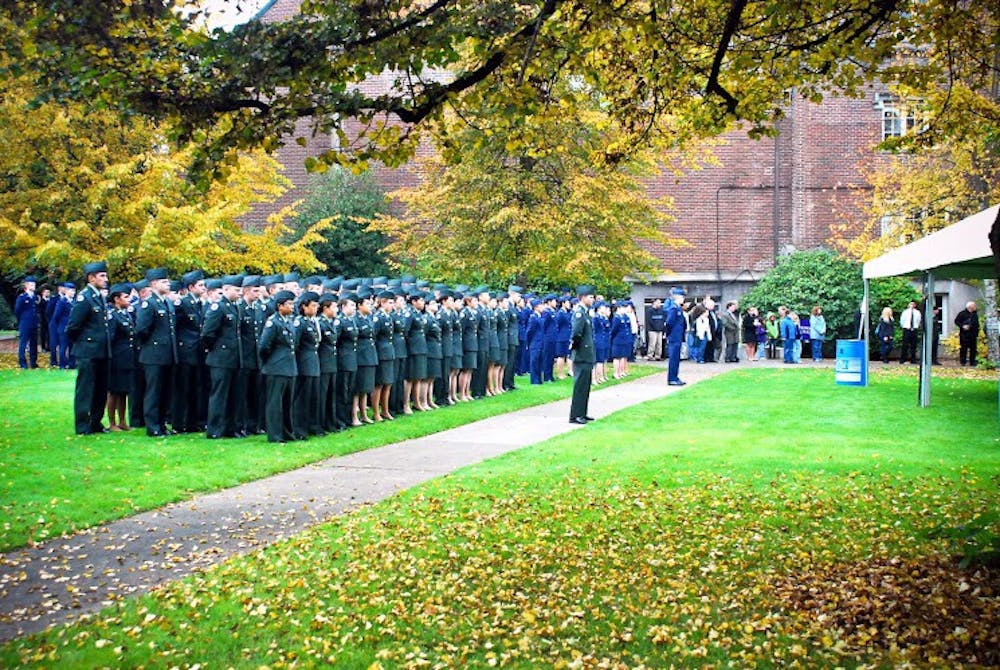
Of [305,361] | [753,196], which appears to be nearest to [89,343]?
[305,361]

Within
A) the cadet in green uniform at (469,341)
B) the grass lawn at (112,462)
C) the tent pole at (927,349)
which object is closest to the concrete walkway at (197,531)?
the grass lawn at (112,462)

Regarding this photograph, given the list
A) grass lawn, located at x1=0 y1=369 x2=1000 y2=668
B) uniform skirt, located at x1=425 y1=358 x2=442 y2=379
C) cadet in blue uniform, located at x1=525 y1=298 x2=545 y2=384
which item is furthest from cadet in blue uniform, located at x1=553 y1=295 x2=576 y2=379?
grass lawn, located at x1=0 y1=369 x2=1000 y2=668

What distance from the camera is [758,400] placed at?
22.3 meters

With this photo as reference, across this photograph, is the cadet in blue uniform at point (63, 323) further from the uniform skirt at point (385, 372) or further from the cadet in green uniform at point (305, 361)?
the cadet in green uniform at point (305, 361)

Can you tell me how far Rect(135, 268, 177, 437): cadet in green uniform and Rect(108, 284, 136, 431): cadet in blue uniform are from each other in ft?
0.91

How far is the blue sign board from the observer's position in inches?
1009

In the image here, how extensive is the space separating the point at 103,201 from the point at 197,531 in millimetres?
20973

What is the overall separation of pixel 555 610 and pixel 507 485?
15.0 feet

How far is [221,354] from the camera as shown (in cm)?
1562

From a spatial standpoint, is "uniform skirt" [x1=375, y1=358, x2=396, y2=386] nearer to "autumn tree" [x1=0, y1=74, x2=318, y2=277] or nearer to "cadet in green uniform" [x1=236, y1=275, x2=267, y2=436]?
"cadet in green uniform" [x1=236, y1=275, x2=267, y2=436]

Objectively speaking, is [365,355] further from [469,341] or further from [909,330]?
[909,330]

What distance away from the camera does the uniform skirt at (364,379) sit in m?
17.7

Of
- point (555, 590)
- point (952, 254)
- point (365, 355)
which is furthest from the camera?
point (365, 355)

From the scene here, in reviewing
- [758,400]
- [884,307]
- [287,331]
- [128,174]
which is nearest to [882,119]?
[884,307]
